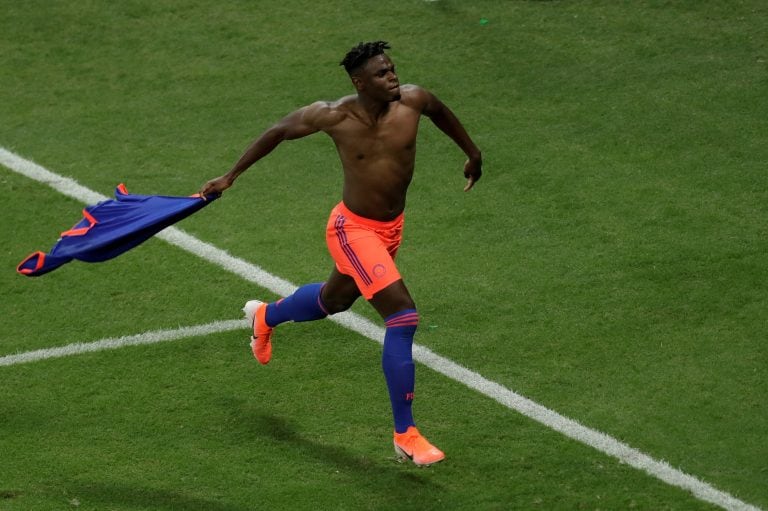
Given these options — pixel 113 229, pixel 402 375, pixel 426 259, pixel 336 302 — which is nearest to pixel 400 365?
pixel 402 375

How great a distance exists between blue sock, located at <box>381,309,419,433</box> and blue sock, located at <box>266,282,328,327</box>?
0.95 meters

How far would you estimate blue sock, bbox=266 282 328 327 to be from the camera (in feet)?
27.7

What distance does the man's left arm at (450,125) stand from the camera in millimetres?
8037

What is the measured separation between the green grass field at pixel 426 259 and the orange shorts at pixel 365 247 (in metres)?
0.90

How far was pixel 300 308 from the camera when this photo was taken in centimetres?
848

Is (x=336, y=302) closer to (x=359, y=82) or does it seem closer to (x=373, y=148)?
(x=373, y=148)

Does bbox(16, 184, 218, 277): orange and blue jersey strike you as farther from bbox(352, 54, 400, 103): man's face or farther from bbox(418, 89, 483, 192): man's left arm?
bbox(418, 89, 483, 192): man's left arm

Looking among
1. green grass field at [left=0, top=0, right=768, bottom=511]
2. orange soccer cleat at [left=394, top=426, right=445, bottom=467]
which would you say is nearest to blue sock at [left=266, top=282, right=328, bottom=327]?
green grass field at [left=0, top=0, right=768, bottom=511]

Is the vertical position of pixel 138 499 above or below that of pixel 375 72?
below

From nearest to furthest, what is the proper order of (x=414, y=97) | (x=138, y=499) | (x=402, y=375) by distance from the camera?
(x=138, y=499)
(x=402, y=375)
(x=414, y=97)

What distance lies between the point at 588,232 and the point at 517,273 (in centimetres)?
85

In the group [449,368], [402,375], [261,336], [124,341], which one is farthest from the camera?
[124,341]

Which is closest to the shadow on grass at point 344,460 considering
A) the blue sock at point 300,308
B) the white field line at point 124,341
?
the blue sock at point 300,308

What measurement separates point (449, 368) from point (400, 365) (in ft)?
4.22
